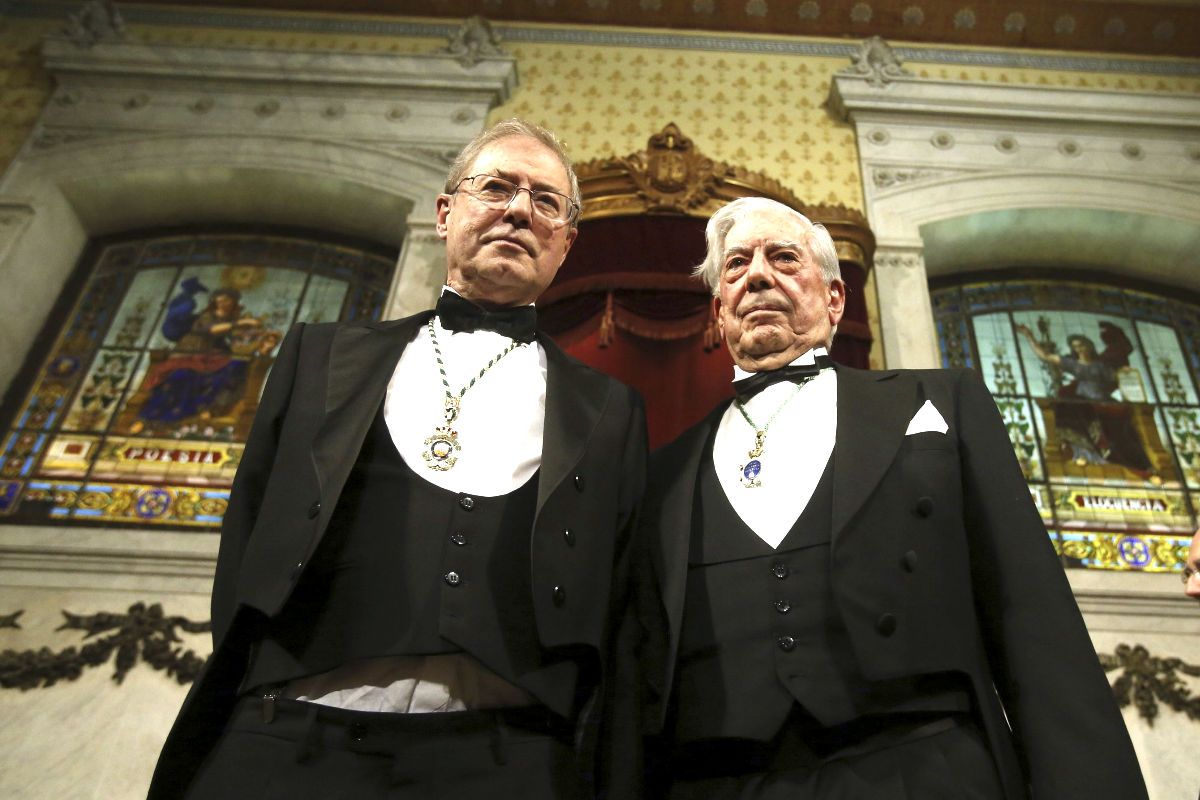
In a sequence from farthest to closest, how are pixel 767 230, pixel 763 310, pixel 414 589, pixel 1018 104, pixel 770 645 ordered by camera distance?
pixel 1018 104 → pixel 767 230 → pixel 763 310 → pixel 770 645 → pixel 414 589

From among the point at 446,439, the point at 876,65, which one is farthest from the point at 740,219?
the point at 876,65

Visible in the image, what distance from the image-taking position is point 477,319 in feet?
5.77

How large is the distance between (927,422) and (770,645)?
503 millimetres

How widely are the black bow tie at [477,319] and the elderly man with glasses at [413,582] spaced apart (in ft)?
0.09

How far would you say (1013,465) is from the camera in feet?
5.10

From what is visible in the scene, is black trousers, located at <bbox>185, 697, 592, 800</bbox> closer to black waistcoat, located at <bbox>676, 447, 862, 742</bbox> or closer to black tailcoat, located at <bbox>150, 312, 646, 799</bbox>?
black tailcoat, located at <bbox>150, 312, 646, 799</bbox>

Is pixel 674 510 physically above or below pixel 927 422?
below

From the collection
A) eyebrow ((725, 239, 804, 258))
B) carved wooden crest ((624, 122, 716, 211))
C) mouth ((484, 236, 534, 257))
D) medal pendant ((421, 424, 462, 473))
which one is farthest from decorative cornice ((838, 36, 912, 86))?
medal pendant ((421, 424, 462, 473))

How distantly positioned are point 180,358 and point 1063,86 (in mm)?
5346

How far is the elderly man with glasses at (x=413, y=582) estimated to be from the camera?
1.22 meters

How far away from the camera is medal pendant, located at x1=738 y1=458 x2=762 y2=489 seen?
1671 millimetres

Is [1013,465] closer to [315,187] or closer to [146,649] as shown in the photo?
[146,649]

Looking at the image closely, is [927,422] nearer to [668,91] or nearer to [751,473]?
[751,473]

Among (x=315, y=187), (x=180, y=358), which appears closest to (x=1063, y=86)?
(x=315, y=187)
